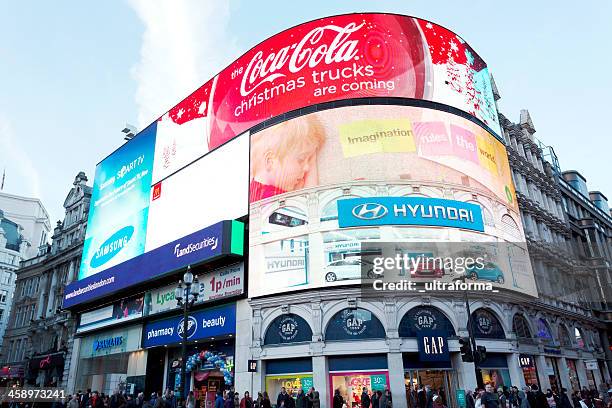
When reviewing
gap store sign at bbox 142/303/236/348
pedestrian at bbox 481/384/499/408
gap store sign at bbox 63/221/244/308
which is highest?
gap store sign at bbox 63/221/244/308

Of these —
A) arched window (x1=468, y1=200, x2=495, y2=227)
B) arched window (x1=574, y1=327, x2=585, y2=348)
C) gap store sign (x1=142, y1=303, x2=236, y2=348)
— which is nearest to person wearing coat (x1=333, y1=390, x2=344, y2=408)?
gap store sign (x1=142, y1=303, x2=236, y2=348)

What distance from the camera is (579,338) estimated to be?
120 ft

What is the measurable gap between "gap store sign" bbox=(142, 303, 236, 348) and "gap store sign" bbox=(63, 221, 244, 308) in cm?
338

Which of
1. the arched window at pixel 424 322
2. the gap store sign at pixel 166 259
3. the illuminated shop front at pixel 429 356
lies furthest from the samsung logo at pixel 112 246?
the illuminated shop front at pixel 429 356

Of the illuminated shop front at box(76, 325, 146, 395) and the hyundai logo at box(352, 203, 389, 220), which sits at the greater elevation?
the hyundai logo at box(352, 203, 389, 220)

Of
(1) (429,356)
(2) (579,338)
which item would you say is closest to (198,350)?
(1) (429,356)

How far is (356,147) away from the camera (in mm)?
28422

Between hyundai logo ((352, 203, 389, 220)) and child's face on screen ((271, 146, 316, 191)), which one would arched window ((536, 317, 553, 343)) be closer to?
hyundai logo ((352, 203, 389, 220))

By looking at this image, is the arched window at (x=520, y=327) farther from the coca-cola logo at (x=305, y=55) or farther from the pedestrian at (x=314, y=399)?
the coca-cola logo at (x=305, y=55)

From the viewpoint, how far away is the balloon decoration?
27859mm

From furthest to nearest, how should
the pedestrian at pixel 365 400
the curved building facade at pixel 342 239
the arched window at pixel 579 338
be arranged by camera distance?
the arched window at pixel 579 338 < the curved building facade at pixel 342 239 < the pedestrian at pixel 365 400

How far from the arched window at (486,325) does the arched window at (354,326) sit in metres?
5.57

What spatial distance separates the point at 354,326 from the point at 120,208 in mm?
27726

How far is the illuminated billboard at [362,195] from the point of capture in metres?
26.0
